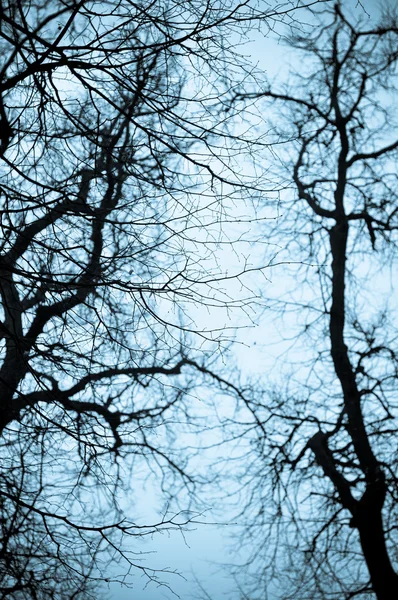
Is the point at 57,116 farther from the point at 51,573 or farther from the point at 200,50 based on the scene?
the point at 51,573

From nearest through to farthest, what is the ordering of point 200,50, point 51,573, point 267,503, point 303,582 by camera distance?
point 200,50 → point 51,573 → point 303,582 → point 267,503

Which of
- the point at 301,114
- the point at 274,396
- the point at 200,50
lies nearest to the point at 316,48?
the point at 301,114

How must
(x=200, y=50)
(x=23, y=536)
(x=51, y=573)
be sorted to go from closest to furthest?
(x=200, y=50)
(x=51, y=573)
(x=23, y=536)

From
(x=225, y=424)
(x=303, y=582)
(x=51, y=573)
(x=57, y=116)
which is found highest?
(x=225, y=424)

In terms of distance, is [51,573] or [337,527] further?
[337,527]

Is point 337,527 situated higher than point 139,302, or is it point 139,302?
point 337,527

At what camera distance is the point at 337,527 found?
20.1ft

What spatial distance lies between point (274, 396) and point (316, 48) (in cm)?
399

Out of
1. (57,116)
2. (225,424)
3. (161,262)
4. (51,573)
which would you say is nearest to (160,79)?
(57,116)

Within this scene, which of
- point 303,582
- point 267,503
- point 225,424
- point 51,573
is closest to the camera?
point 51,573

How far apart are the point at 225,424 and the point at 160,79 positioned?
457cm

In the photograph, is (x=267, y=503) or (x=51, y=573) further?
(x=267, y=503)

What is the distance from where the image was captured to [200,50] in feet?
9.46

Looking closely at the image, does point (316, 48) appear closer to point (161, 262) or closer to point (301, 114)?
point (301, 114)
